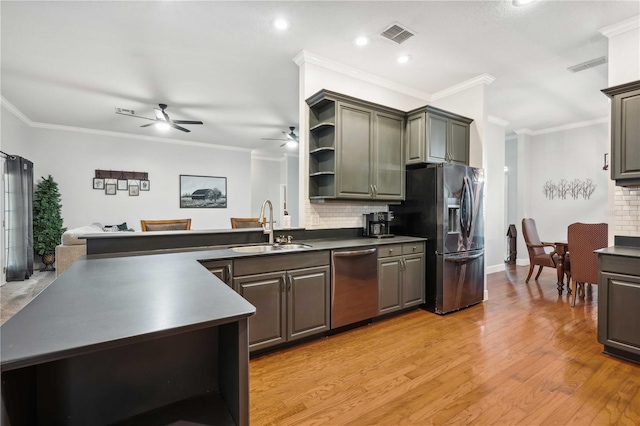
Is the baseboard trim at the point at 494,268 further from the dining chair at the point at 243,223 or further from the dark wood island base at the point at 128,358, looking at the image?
the dark wood island base at the point at 128,358

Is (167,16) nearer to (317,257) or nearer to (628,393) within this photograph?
(317,257)

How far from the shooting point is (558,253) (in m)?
4.49

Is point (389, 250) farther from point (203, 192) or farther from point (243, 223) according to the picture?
point (203, 192)

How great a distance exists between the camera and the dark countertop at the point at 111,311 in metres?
0.77

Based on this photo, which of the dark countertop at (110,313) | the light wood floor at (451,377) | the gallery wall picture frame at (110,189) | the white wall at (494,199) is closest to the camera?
the dark countertop at (110,313)

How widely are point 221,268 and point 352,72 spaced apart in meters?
2.83

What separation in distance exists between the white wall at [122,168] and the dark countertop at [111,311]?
18.1ft

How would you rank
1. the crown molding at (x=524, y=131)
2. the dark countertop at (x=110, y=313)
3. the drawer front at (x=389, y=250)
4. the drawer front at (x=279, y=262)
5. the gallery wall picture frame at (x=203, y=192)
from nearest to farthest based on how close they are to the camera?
the dark countertop at (x=110, y=313) → the drawer front at (x=279, y=262) → the drawer front at (x=389, y=250) → the crown molding at (x=524, y=131) → the gallery wall picture frame at (x=203, y=192)

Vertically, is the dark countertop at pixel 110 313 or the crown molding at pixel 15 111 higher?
the crown molding at pixel 15 111

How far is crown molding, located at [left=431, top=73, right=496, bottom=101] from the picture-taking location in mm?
3995

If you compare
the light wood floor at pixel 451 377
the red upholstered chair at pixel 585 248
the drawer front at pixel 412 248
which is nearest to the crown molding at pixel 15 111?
the light wood floor at pixel 451 377

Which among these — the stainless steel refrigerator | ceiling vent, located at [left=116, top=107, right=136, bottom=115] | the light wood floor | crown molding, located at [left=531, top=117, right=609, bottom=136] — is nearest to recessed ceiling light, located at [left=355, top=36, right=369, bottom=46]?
the stainless steel refrigerator

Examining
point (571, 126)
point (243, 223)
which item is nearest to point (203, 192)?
point (243, 223)

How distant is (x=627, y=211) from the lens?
2.85 m
